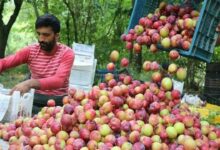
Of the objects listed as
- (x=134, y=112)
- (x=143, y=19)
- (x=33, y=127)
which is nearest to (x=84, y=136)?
(x=134, y=112)

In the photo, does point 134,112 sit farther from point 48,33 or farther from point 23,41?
point 23,41

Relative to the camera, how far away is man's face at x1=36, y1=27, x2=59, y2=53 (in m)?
4.51

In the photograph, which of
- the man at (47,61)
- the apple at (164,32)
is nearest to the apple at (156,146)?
the apple at (164,32)

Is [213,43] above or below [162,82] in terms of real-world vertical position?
above

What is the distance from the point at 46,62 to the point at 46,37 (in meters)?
0.28

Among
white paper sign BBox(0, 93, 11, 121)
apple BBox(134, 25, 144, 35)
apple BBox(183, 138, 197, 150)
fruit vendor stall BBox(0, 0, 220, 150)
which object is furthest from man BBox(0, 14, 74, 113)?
apple BBox(183, 138, 197, 150)

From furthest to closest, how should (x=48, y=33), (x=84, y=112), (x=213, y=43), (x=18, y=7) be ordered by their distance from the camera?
(x=18, y=7) → (x=48, y=33) → (x=213, y=43) → (x=84, y=112)

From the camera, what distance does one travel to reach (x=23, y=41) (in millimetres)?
21625

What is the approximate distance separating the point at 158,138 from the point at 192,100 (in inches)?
143

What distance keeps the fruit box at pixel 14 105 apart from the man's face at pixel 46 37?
107cm

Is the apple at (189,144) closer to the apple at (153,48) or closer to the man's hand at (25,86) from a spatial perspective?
the apple at (153,48)

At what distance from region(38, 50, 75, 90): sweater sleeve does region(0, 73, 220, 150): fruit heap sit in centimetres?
142

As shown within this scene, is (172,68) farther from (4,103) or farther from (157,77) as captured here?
(4,103)

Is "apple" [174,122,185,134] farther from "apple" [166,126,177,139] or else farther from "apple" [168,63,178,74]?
"apple" [168,63,178,74]
